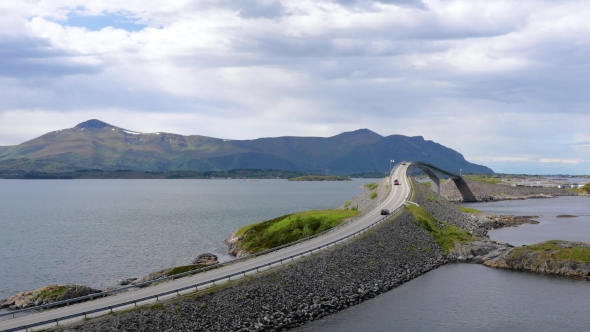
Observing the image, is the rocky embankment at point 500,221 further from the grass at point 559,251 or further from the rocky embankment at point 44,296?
the rocky embankment at point 44,296

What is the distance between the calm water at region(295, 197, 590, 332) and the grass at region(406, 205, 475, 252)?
1321 cm

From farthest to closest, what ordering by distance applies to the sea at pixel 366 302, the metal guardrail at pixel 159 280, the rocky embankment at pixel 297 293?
the sea at pixel 366 302 → the rocky embankment at pixel 297 293 → the metal guardrail at pixel 159 280

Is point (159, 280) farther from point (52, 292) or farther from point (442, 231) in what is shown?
point (442, 231)

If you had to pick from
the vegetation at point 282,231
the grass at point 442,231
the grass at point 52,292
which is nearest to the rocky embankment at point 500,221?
the grass at point 442,231

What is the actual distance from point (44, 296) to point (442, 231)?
2550 inches

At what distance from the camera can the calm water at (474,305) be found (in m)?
46.9

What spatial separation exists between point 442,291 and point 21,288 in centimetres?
4955

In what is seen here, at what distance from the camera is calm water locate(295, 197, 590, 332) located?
154 feet

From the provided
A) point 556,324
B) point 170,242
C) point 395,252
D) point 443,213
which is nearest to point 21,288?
point 170,242

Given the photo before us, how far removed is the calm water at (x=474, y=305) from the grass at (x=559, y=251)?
4.52 metres

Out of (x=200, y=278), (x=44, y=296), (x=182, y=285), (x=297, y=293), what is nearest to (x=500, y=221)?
(x=297, y=293)

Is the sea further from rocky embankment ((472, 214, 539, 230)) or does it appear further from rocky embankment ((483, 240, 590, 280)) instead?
rocky embankment ((472, 214, 539, 230))

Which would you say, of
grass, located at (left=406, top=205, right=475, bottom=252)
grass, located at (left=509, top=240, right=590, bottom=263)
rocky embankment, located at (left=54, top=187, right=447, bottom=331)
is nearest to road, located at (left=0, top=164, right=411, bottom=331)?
rocky embankment, located at (left=54, top=187, right=447, bottom=331)

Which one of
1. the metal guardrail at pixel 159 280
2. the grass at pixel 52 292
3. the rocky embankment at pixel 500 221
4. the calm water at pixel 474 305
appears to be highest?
the metal guardrail at pixel 159 280
